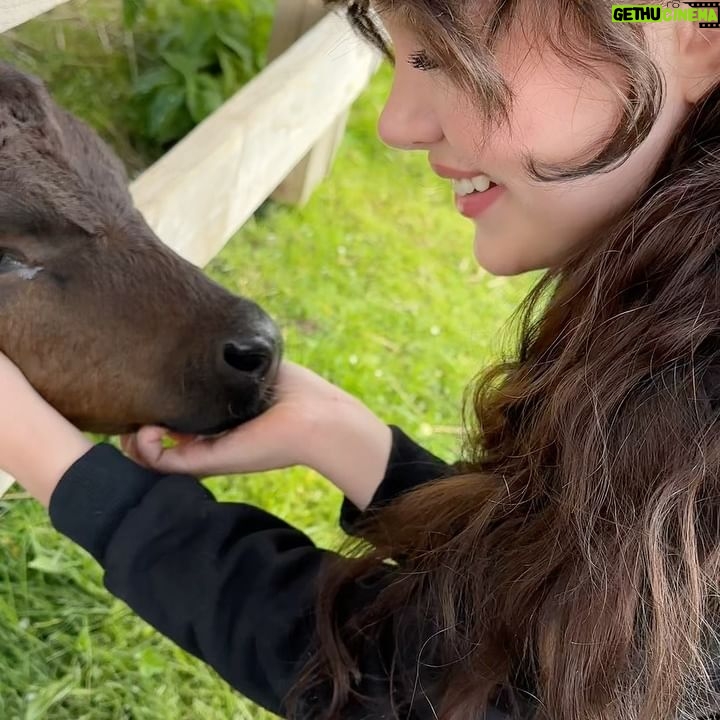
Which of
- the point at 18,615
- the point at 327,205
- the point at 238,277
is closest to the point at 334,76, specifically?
the point at 238,277

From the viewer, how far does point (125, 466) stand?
1.67 m

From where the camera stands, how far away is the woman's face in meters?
1.40

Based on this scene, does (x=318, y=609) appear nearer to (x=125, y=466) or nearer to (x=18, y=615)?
(x=125, y=466)

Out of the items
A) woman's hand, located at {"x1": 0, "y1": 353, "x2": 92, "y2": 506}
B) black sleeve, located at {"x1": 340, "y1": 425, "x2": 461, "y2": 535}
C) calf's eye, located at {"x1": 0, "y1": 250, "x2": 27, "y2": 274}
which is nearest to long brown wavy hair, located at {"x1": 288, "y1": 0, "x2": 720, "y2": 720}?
black sleeve, located at {"x1": 340, "y1": 425, "x2": 461, "y2": 535}

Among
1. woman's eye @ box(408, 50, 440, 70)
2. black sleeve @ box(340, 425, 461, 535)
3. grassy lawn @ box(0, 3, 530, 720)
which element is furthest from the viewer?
grassy lawn @ box(0, 3, 530, 720)

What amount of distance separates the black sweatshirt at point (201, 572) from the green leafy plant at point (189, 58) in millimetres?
2203

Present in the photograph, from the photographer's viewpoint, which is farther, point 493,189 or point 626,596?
point 493,189

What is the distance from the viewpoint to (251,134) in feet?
9.17

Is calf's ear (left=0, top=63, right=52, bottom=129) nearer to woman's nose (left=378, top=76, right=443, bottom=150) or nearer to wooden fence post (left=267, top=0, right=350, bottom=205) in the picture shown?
woman's nose (left=378, top=76, right=443, bottom=150)

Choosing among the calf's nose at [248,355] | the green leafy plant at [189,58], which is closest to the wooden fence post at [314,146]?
the green leafy plant at [189,58]

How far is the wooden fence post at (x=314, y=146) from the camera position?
12.2ft

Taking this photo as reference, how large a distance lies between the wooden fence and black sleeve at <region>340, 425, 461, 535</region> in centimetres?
71

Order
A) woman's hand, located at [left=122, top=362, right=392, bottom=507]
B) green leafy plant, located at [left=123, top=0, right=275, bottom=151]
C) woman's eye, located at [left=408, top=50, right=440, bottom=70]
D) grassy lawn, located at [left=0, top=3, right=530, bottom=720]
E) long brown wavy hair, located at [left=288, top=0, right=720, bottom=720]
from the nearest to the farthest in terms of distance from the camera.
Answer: long brown wavy hair, located at [left=288, top=0, right=720, bottom=720], woman's eye, located at [left=408, top=50, right=440, bottom=70], woman's hand, located at [left=122, top=362, right=392, bottom=507], grassy lawn, located at [left=0, top=3, right=530, bottom=720], green leafy plant, located at [left=123, top=0, right=275, bottom=151]

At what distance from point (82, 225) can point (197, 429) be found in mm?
433
